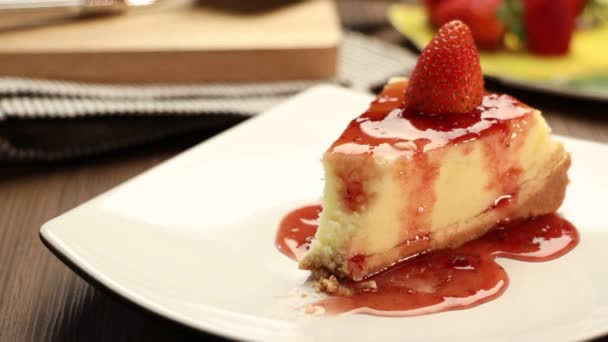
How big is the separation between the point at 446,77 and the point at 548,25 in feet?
4.55

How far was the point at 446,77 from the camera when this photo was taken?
1606 millimetres

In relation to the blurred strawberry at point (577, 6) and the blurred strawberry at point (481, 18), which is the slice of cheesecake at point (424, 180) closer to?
the blurred strawberry at point (481, 18)

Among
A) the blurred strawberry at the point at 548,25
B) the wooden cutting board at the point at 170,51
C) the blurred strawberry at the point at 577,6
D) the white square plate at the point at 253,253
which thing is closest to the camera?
the white square plate at the point at 253,253

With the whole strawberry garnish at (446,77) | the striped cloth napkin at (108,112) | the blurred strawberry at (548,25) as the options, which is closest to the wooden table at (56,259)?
the striped cloth napkin at (108,112)

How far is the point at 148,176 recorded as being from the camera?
1751 mm

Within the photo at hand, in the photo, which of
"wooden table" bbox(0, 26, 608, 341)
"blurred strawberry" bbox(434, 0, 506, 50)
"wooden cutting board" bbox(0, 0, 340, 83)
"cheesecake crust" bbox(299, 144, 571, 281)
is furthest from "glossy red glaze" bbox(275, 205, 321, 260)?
"blurred strawberry" bbox(434, 0, 506, 50)

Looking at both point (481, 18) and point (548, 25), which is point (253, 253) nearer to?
point (481, 18)

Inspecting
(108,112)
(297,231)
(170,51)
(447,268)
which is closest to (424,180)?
(447,268)

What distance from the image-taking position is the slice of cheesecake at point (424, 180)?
4.91 feet

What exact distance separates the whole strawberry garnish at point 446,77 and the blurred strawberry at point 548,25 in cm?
128

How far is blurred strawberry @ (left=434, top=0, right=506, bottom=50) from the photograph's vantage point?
283 centimetres

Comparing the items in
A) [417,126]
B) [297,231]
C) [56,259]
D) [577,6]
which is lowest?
[56,259]

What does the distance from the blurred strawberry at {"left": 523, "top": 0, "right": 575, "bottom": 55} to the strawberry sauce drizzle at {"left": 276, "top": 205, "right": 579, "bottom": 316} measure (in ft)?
4.17

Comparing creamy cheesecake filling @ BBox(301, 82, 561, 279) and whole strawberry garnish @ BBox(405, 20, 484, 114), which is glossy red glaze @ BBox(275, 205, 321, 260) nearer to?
creamy cheesecake filling @ BBox(301, 82, 561, 279)
